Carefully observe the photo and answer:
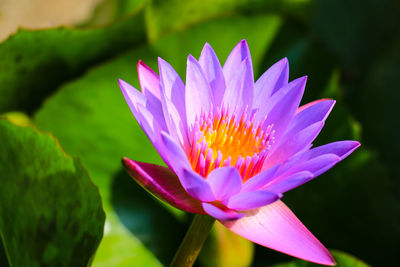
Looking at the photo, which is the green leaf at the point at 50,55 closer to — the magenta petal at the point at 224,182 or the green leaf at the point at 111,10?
the green leaf at the point at 111,10

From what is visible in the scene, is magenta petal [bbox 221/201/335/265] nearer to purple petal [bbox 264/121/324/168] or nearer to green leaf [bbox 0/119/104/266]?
purple petal [bbox 264/121/324/168]

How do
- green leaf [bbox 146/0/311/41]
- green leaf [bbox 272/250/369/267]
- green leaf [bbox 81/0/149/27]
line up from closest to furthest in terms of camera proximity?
1. green leaf [bbox 272/250/369/267]
2. green leaf [bbox 146/0/311/41]
3. green leaf [bbox 81/0/149/27]

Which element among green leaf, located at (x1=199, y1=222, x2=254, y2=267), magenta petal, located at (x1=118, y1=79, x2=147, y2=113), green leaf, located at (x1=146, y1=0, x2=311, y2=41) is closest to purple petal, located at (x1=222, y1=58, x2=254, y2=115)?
magenta petal, located at (x1=118, y1=79, x2=147, y2=113)

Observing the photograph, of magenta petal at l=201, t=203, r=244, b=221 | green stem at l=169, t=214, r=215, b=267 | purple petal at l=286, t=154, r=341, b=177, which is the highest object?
purple petal at l=286, t=154, r=341, b=177

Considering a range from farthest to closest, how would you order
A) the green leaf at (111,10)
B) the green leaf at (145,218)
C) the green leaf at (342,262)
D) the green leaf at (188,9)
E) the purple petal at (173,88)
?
A: the green leaf at (111,10)
the green leaf at (188,9)
the green leaf at (145,218)
the green leaf at (342,262)
the purple petal at (173,88)

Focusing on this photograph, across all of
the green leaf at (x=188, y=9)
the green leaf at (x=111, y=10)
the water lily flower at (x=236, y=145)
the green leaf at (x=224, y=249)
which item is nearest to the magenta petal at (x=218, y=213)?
the water lily flower at (x=236, y=145)

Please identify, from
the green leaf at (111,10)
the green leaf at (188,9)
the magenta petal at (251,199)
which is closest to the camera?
the magenta petal at (251,199)
